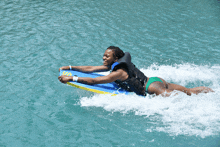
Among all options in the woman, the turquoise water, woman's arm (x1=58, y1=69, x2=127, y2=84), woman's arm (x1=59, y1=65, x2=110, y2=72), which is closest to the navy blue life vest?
A: the woman

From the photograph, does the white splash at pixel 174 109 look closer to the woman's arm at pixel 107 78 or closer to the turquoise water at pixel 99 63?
the turquoise water at pixel 99 63

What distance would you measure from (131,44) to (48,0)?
7953 millimetres

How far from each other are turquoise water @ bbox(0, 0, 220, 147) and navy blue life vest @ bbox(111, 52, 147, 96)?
25 centimetres

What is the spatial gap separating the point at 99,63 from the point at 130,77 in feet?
9.55

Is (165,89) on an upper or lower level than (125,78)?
lower

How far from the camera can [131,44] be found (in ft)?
34.0

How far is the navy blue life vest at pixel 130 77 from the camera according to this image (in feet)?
19.0

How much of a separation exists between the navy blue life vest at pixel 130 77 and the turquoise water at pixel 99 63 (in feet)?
0.83

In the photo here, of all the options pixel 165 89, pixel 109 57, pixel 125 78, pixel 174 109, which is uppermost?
pixel 109 57

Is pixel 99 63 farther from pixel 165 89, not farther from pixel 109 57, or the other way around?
pixel 165 89

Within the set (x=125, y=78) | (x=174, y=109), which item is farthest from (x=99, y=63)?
(x=174, y=109)

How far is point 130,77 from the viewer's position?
5.92 meters

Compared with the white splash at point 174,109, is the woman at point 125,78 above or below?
above

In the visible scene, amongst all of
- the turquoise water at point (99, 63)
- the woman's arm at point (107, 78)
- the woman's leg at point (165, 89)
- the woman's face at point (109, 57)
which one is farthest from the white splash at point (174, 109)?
the woman's face at point (109, 57)
